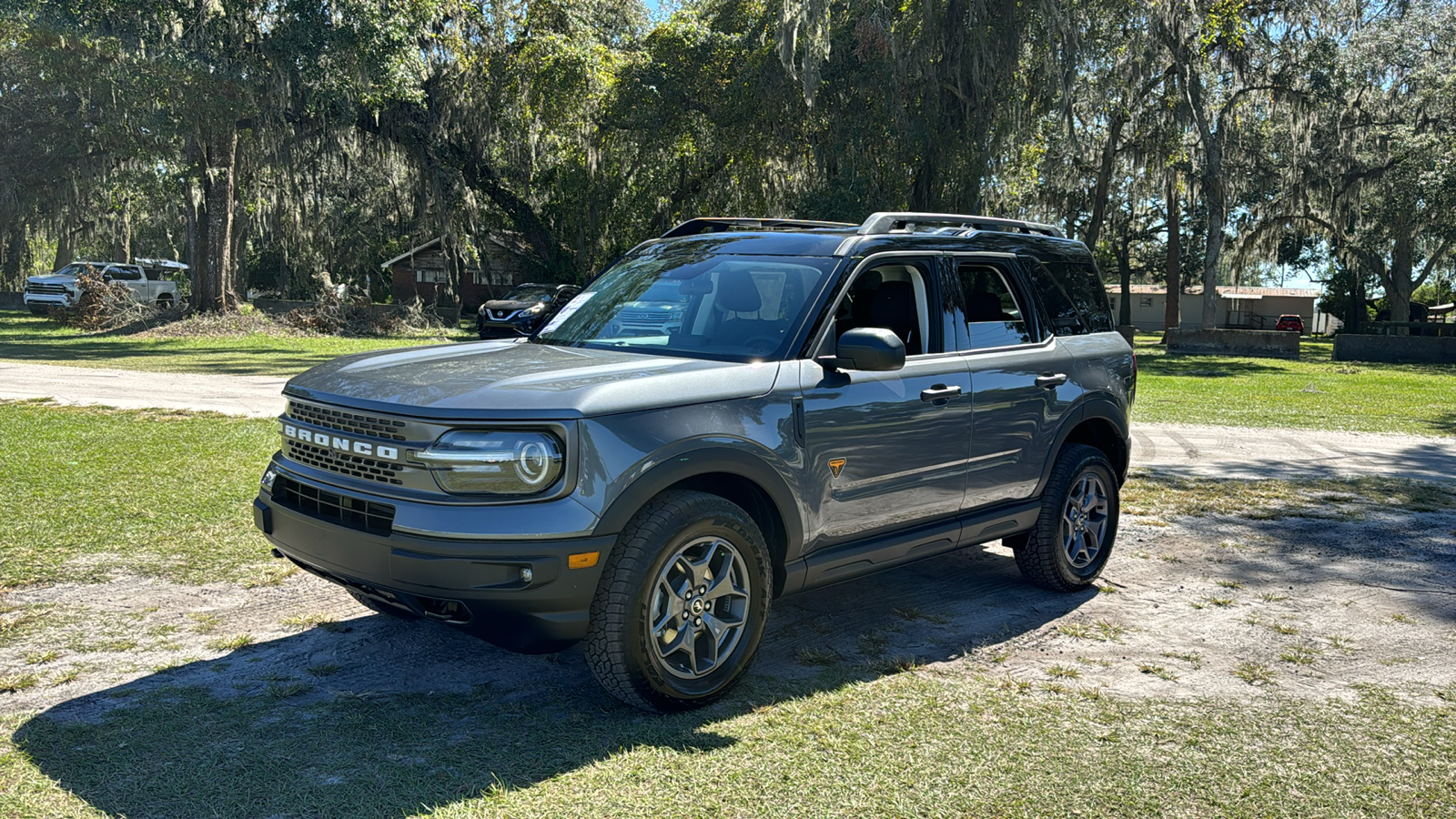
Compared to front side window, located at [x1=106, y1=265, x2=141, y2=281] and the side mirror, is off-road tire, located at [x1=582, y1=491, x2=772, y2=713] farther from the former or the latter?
front side window, located at [x1=106, y1=265, x2=141, y2=281]

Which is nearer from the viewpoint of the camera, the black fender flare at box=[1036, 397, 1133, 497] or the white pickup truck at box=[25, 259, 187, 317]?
the black fender flare at box=[1036, 397, 1133, 497]

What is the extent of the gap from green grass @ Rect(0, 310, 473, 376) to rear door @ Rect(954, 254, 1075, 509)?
480 inches

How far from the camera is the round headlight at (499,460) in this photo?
155 inches

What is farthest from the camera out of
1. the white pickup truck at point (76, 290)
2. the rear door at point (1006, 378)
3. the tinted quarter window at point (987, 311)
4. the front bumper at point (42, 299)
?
the front bumper at point (42, 299)

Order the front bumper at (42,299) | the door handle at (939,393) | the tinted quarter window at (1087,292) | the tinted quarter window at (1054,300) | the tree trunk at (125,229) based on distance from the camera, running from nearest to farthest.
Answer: the door handle at (939,393)
the tinted quarter window at (1054,300)
the tinted quarter window at (1087,292)
the front bumper at (42,299)
the tree trunk at (125,229)

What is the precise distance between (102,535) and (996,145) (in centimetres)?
2207

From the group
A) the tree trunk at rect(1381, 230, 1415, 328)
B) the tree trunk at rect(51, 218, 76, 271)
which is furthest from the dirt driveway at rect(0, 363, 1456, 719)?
the tree trunk at rect(51, 218, 76, 271)

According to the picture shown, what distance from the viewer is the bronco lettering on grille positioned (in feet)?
13.5

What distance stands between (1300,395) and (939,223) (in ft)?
51.1

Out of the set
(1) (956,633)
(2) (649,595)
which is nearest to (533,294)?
(1) (956,633)

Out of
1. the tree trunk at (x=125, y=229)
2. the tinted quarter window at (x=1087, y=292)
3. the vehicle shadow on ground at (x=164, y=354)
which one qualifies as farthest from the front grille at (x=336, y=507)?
the tree trunk at (x=125, y=229)

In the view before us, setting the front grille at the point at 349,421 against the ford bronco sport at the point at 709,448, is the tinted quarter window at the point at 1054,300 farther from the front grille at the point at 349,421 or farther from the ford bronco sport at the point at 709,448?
the front grille at the point at 349,421

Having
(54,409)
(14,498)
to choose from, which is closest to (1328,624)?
(14,498)

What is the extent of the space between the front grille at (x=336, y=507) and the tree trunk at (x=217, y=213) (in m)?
26.5
